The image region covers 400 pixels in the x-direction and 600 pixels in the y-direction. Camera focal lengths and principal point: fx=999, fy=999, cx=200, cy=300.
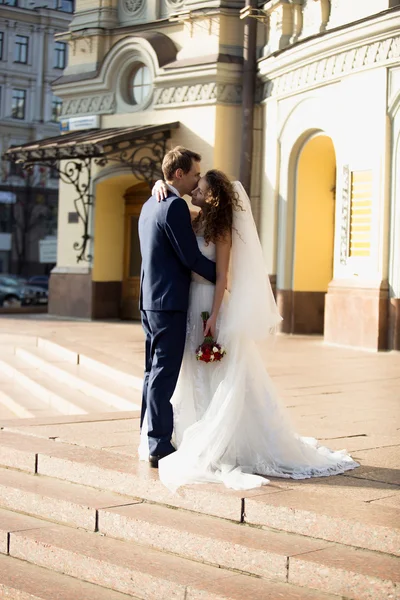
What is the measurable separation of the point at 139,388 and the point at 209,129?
8.80 metres

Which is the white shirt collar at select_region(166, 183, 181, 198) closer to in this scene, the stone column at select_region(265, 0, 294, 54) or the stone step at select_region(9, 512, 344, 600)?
the stone step at select_region(9, 512, 344, 600)

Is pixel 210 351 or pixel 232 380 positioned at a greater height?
pixel 210 351

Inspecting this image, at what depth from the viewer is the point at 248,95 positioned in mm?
17984

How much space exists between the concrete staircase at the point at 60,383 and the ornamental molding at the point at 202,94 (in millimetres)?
6179

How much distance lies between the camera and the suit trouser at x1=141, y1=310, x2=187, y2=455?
6.16m

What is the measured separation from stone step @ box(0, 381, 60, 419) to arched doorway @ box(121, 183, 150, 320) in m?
7.93

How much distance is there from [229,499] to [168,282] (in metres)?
1.46

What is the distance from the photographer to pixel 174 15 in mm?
19234

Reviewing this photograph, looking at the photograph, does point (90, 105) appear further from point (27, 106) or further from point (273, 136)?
point (27, 106)

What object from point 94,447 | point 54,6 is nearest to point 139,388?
point 94,447

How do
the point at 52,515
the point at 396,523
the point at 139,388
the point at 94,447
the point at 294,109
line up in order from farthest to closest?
1. the point at 294,109
2. the point at 139,388
3. the point at 94,447
4. the point at 52,515
5. the point at 396,523

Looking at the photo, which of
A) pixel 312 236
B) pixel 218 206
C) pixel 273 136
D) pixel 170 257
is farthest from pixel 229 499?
pixel 273 136

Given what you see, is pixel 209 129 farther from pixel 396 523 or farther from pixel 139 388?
pixel 396 523

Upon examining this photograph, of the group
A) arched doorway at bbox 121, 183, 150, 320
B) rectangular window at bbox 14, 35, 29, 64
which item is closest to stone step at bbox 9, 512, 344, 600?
arched doorway at bbox 121, 183, 150, 320
